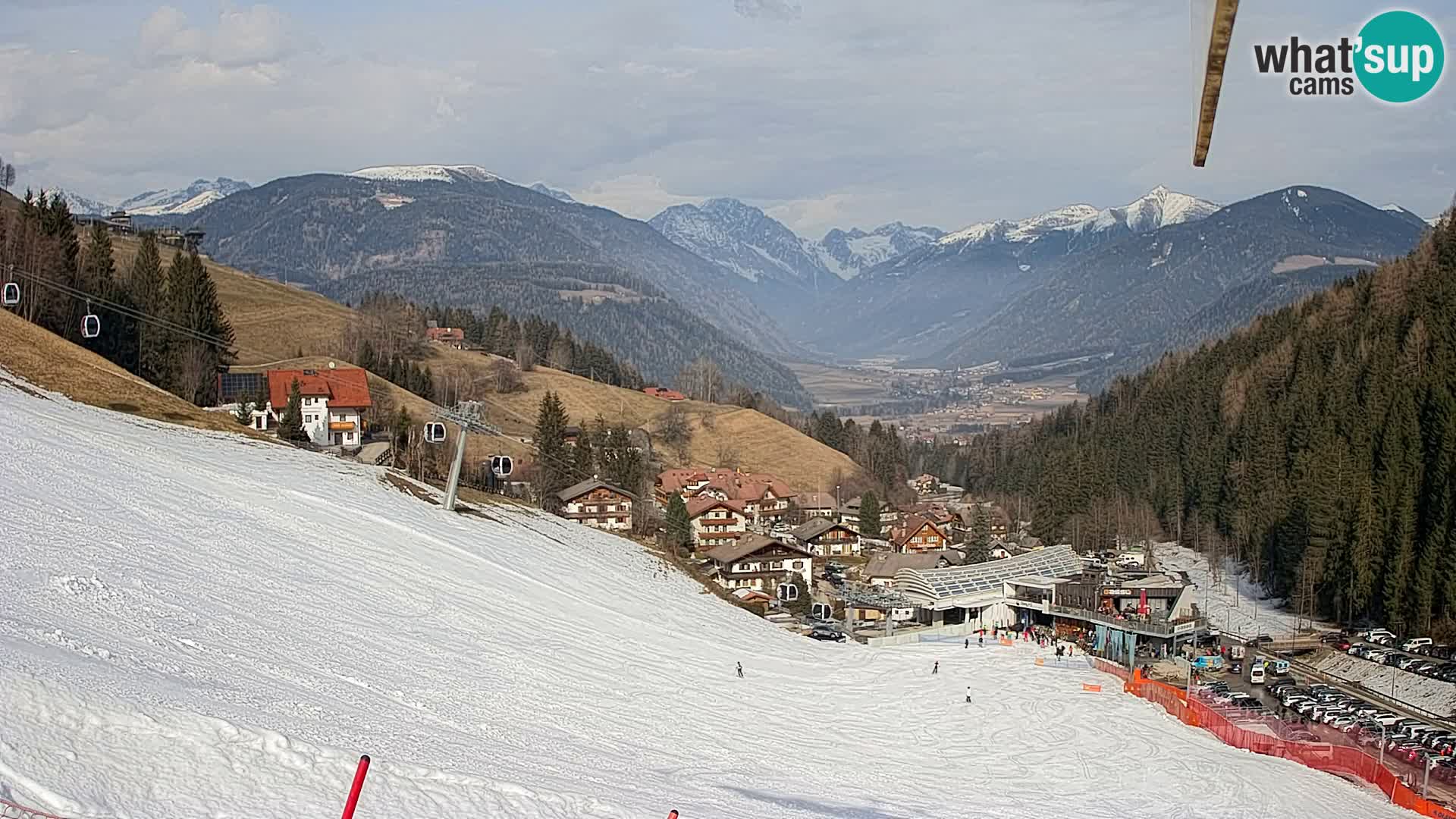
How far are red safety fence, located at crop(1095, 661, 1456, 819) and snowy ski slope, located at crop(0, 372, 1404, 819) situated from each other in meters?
1.04

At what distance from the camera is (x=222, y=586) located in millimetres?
27281

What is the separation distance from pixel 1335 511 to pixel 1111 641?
55.0 feet

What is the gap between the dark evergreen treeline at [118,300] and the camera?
227ft

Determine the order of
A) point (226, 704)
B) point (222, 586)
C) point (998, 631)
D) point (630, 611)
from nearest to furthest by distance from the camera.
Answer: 1. point (226, 704)
2. point (222, 586)
3. point (630, 611)
4. point (998, 631)

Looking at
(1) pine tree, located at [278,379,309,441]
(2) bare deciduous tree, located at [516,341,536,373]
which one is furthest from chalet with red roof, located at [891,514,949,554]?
(2) bare deciduous tree, located at [516,341,536,373]

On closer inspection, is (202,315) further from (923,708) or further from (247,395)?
(923,708)

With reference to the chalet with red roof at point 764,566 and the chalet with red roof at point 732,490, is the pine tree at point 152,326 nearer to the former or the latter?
the chalet with red roof at point 764,566

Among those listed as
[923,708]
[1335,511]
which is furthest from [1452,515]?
[923,708]

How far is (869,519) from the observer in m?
109

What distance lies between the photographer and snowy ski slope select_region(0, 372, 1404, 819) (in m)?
15.2

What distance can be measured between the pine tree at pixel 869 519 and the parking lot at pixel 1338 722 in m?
58.9

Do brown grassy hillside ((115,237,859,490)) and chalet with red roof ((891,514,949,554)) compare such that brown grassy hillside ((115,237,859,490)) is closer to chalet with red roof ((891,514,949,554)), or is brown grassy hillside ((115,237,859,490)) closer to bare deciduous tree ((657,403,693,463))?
bare deciduous tree ((657,403,693,463))

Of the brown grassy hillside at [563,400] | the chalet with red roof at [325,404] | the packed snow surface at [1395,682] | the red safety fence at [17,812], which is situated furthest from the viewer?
the brown grassy hillside at [563,400]

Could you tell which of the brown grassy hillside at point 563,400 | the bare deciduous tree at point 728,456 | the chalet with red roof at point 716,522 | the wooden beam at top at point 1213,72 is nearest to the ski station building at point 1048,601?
the chalet with red roof at point 716,522
